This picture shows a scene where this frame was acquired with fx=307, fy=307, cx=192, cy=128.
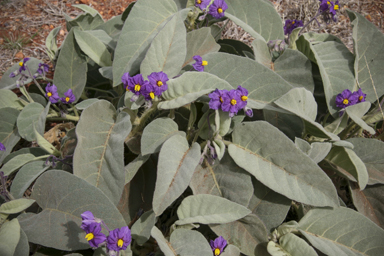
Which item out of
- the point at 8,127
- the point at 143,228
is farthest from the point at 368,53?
the point at 8,127

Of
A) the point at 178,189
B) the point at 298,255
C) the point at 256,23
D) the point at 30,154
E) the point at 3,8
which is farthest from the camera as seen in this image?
the point at 3,8

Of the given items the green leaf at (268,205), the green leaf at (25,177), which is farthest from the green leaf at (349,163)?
the green leaf at (25,177)

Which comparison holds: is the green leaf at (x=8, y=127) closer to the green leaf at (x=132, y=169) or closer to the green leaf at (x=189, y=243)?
the green leaf at (x=132, y=169)

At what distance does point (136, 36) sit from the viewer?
5.82ft

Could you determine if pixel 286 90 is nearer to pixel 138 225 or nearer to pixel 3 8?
pixel 138 225

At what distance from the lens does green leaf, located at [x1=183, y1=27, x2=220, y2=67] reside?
1.86 m

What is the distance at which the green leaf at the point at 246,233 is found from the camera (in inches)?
59.7

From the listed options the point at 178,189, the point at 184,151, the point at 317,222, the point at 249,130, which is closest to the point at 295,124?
the point at 249,130

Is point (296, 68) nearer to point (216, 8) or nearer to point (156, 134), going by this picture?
point (216, 8)

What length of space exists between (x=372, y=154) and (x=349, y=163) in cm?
19

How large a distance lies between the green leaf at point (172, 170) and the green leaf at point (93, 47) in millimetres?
855

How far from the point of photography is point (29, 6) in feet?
10.5

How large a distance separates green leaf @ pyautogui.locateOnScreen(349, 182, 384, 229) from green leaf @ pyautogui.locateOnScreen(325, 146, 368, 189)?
0.14 metres

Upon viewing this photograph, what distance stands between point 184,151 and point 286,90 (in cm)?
61
